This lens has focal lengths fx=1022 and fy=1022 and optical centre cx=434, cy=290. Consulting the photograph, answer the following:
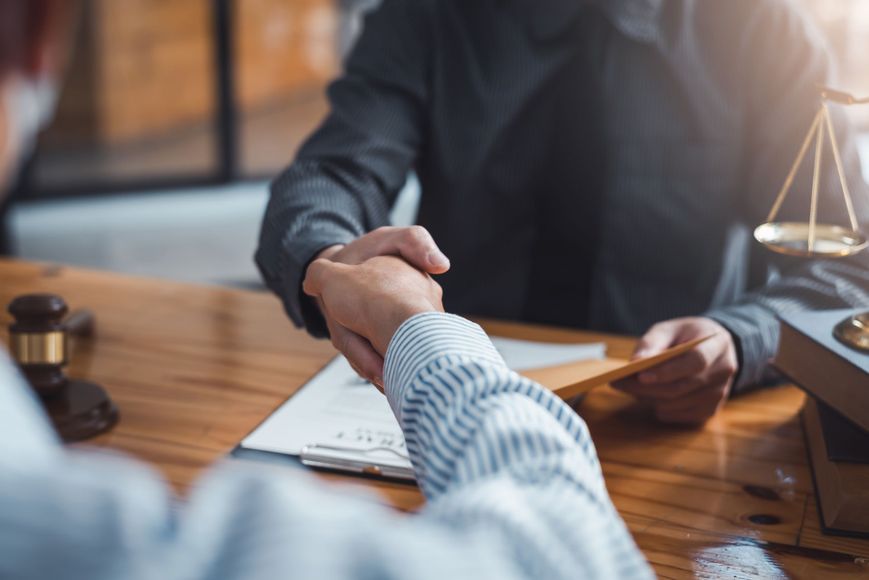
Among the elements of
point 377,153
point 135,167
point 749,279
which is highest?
point 377,153

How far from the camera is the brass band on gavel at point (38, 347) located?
3.60 ft

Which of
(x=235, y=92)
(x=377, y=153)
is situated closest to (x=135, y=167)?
(x=235, y=92)

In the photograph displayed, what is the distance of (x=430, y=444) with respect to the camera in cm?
62

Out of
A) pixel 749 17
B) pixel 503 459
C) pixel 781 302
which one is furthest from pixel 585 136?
pixel 503 459

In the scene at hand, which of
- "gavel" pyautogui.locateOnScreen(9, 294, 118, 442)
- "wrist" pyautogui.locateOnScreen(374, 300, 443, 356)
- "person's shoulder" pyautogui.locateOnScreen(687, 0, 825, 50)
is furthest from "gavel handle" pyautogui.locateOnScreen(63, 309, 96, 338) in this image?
"person's shoulder" pyautogui.locateOnScreen(687, 0, 825, 50)

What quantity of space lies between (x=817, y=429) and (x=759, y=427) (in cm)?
11

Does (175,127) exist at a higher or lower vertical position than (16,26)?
lower

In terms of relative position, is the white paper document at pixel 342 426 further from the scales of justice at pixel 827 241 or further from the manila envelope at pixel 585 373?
the scales of justice at pixel 827 241

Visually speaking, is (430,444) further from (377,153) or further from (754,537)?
(377,153)

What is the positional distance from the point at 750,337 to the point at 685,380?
164 millimetres

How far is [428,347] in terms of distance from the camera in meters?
0.69

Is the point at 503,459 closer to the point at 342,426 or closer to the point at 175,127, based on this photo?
the point at 342,426

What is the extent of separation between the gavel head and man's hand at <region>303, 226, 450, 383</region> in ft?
0.98

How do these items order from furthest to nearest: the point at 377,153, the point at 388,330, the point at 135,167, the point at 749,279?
the point at 135,167
the point at 749,279
the point at 377,153
the point at 388,330
